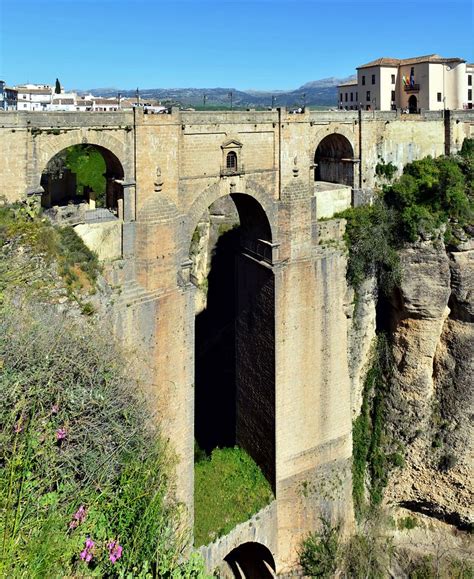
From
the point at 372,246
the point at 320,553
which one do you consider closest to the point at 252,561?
the point at 320,553

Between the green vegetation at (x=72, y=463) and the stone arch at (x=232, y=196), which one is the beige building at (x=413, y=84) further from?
the green vegetation at (x=72, y=463)

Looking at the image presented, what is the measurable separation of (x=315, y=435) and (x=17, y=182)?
464 inches

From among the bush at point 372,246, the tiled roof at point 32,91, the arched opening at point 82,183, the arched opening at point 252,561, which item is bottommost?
the arched opening at point 252,561

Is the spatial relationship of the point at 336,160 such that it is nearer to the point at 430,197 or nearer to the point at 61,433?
the point at 430,197

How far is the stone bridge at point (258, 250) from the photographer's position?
1470 centimetres

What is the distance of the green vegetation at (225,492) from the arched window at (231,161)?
901 centimetres

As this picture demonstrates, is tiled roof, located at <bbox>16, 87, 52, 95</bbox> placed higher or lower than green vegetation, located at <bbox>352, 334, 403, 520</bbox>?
higher

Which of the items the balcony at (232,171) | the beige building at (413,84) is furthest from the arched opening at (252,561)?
the beige building at (413,84)

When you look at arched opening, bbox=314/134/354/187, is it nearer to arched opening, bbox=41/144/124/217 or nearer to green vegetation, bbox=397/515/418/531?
arched opening, bbox=41/144/124/217

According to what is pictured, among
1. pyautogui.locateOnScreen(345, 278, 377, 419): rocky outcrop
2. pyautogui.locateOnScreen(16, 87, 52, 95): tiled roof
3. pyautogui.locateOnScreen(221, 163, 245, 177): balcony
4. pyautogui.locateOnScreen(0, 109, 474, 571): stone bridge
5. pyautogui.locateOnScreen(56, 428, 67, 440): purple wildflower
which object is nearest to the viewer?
pyautogui.locateOnScreen(56, 428, 67, 440): purple wildflower

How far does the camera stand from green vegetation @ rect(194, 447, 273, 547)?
17.0 meters

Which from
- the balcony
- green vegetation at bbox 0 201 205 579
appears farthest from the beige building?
green vegetation at bbox 0 201 205 579

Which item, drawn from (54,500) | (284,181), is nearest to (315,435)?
(284,181)

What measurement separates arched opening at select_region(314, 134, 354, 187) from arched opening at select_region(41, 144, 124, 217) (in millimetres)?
7750
